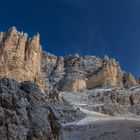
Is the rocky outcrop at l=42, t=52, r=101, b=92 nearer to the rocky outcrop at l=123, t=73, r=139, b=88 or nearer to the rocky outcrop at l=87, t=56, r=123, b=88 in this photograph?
the rocky outcrop at l=87, t=56, r=123, b=88

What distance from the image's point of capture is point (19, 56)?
8356cm

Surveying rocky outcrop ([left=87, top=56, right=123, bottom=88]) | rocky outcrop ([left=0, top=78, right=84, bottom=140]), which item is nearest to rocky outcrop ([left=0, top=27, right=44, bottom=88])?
rocky outcrop ([left=87, top=56, right=123, bottom=88])

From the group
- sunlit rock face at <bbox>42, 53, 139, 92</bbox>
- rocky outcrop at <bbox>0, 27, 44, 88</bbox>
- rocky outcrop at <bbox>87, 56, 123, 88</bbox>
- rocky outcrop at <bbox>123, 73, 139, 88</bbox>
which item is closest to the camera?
rocky outcrop at <bbox>0, 27, 44, 88</bbox>

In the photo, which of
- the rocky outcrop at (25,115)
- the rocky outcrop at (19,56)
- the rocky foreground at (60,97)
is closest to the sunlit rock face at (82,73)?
the rocky foreground at (60,97)

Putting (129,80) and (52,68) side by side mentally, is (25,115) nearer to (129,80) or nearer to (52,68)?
(129,80)

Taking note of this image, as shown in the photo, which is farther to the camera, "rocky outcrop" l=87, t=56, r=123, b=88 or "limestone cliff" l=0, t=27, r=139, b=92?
"rocky outcrop" l=87, t=56, r=123, b=88

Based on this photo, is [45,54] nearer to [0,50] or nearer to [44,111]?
[0,50]

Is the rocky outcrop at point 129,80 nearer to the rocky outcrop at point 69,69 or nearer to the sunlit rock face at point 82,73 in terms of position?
the sunlit rock face at point 82,73

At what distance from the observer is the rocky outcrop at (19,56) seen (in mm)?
77188

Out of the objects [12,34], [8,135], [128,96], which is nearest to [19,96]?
[8,135]

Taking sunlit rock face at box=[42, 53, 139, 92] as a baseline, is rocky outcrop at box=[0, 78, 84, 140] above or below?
below

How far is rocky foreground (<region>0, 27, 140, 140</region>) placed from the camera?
14.5 meters

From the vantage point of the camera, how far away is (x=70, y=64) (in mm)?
127438

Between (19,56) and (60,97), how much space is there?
25041mm
